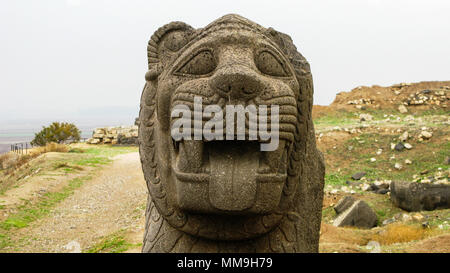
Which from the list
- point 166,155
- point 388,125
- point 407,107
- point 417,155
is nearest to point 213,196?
point 166,155

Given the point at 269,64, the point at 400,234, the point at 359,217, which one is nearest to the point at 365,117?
the point at 359,217

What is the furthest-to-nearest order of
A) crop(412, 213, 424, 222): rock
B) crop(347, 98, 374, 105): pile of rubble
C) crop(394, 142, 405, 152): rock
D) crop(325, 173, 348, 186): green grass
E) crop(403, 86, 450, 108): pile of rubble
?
crop(347, 98, 374, 105): pile of rubble
crop(403, 86, 450, 108): pile of rubble
crop(394, 142, 405, 152): rock
crop(325, 173, 348, 186): green grass
crop(412, 213, 424, 222): rock

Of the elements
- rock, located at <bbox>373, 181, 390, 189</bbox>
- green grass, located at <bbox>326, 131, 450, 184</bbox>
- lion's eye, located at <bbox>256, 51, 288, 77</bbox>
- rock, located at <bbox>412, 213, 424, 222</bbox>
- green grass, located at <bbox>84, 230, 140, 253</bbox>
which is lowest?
green grass, located at <bbox>84, 230, 140, 253</bbox>

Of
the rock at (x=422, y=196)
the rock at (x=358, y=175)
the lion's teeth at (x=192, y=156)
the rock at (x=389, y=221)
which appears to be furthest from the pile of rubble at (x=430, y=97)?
the lion's teeth at (x=192, y=156)

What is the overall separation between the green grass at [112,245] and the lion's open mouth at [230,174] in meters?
3.48

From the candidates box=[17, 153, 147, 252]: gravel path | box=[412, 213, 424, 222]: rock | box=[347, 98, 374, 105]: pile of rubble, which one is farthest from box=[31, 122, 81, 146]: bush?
box=[412, 213, 424, 222]: rock

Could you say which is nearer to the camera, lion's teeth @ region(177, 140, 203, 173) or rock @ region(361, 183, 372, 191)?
lion's teeth @ region(177, 140, 203, 173)

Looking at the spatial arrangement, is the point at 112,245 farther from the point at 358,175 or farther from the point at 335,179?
the point at 358,175

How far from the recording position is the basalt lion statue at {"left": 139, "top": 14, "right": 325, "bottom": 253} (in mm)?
1914

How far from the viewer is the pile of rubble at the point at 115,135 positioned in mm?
17984

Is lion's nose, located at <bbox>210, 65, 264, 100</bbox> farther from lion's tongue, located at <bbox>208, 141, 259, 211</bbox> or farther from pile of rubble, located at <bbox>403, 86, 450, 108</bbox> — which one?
pile of rubble, located at <bbox>403, 86, 450, 108</bbox>

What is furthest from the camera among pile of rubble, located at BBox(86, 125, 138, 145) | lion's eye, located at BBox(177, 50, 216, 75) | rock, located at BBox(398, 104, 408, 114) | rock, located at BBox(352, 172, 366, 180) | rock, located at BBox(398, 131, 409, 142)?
pile of rubble, located at BBox(86, 125, 138, 145)

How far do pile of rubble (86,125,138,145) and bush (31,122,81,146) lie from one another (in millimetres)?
3199

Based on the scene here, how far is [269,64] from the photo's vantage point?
6.95 feet
